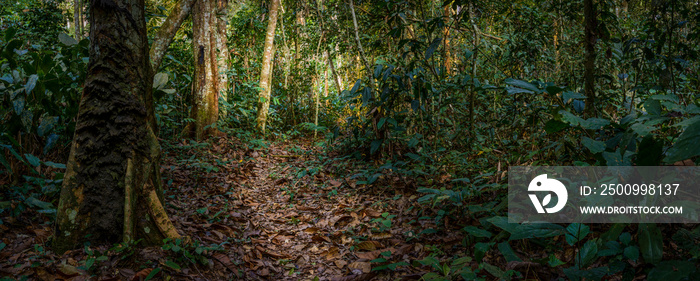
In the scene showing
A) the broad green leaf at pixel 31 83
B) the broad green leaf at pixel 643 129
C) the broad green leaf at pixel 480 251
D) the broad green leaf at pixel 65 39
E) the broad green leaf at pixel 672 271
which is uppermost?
the broad green leaf at pixel 65 39

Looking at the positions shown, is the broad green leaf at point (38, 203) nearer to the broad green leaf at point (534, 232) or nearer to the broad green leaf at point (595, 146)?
the broad green leaf at point (534, 232)

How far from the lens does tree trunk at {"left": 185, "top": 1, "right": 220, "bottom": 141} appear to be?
741cm

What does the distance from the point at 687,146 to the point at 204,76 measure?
7.55 metres

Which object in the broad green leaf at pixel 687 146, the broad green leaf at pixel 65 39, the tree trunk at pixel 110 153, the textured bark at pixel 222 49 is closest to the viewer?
the broad green leaf at pixel 687 146

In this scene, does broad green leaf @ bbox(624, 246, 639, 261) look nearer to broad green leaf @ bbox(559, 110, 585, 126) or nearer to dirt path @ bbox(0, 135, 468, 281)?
broad green leaf @ bbox(559, 110, 585, 126)

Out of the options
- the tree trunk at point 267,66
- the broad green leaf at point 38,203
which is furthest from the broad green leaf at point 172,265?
the tree trunk at point 267,66

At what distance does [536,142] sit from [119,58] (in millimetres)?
3751

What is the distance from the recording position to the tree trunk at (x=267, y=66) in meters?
9.23

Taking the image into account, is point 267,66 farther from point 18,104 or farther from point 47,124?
point 18,104

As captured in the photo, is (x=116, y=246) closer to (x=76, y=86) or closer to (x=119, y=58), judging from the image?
(x=119, y=58)

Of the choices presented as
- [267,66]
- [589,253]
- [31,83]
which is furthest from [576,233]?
[267,66]

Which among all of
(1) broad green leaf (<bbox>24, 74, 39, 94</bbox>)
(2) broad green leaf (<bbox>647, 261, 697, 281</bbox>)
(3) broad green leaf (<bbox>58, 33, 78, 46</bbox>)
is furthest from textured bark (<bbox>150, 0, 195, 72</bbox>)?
(2) broad green leaf (<bbox>647, 261, 697, 281</bbox>)

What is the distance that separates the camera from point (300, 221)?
4508 millimetres

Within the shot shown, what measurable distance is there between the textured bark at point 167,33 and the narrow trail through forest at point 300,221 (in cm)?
151
